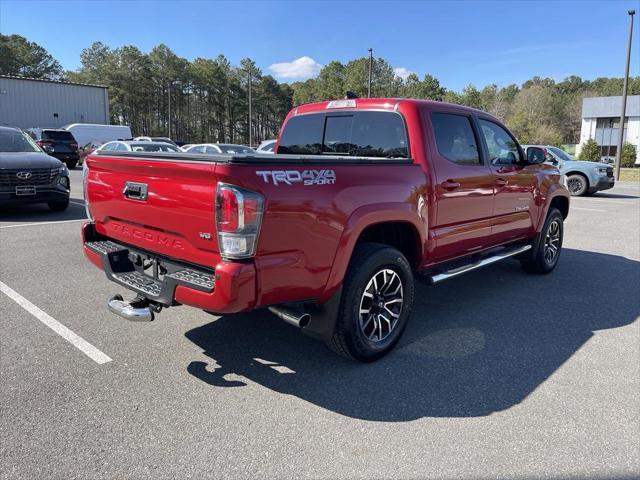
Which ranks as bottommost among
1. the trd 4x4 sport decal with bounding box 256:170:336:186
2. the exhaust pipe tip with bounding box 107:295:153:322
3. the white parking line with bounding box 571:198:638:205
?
the white parking line with bounding box 571:198:638:205

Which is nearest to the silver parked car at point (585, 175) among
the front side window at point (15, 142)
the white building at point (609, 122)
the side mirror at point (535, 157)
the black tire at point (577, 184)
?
the black tire at point (577, 184)

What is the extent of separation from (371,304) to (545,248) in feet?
12.2

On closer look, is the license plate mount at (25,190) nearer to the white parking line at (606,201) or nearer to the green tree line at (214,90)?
the white parking line at (606,201)

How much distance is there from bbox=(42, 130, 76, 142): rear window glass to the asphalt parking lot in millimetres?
21128

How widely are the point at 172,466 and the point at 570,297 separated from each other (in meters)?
4.66

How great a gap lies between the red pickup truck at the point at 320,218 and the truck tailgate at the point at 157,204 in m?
0.01

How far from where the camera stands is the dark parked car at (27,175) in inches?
338

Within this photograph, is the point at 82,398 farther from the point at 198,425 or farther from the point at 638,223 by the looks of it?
the point at 638,223

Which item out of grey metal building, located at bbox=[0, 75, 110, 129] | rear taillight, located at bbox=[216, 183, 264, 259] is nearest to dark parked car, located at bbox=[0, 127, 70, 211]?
rear taillight, located at bbox=[216, 183, 264, 259]

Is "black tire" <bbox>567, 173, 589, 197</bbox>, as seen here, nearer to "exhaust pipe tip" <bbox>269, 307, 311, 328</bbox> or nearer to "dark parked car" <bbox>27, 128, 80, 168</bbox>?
"exhaust pipe tip" <bbox>269, 307, 311, 328</bbox>

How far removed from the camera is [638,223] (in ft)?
35.6

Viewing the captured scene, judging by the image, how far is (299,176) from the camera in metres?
2.85

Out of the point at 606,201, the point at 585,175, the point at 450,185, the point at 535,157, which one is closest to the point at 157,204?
the point at 450,185

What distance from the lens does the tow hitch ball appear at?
3.12 m
